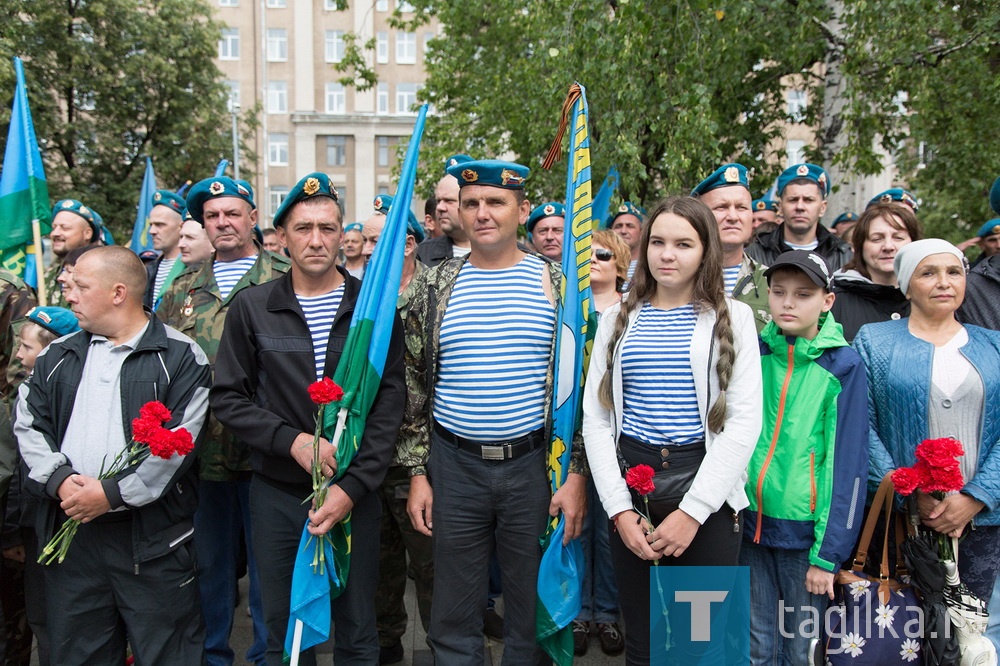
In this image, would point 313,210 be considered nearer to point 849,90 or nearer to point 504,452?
point 504,452

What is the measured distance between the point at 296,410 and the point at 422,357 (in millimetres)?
565

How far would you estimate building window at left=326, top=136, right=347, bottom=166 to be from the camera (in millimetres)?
41125

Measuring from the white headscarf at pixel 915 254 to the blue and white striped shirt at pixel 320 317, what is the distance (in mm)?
2430

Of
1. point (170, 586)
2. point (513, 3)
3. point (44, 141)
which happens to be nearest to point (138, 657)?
point (170, 586)

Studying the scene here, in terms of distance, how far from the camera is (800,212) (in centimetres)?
471

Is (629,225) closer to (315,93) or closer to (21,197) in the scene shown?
(21,197)

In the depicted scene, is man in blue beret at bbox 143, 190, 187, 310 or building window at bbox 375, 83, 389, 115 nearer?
man in blue beret at bbox 143, 190, 187, 310

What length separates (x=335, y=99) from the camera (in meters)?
41.0

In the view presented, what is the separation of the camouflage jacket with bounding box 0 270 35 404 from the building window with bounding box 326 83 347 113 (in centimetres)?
3907

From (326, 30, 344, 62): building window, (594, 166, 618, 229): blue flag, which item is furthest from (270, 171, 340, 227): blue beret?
(326, 30, 344, 62): building window

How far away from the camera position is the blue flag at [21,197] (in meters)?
4.75

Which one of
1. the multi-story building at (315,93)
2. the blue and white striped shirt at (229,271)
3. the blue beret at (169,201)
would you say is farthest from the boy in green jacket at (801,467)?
the multi-story building at (315,93)

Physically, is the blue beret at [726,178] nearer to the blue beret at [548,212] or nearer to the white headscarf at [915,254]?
the white headscarf at [915,254]

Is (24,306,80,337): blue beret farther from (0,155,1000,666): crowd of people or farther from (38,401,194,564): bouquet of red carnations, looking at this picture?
(38,401,194,564): bouquet of red carnations
